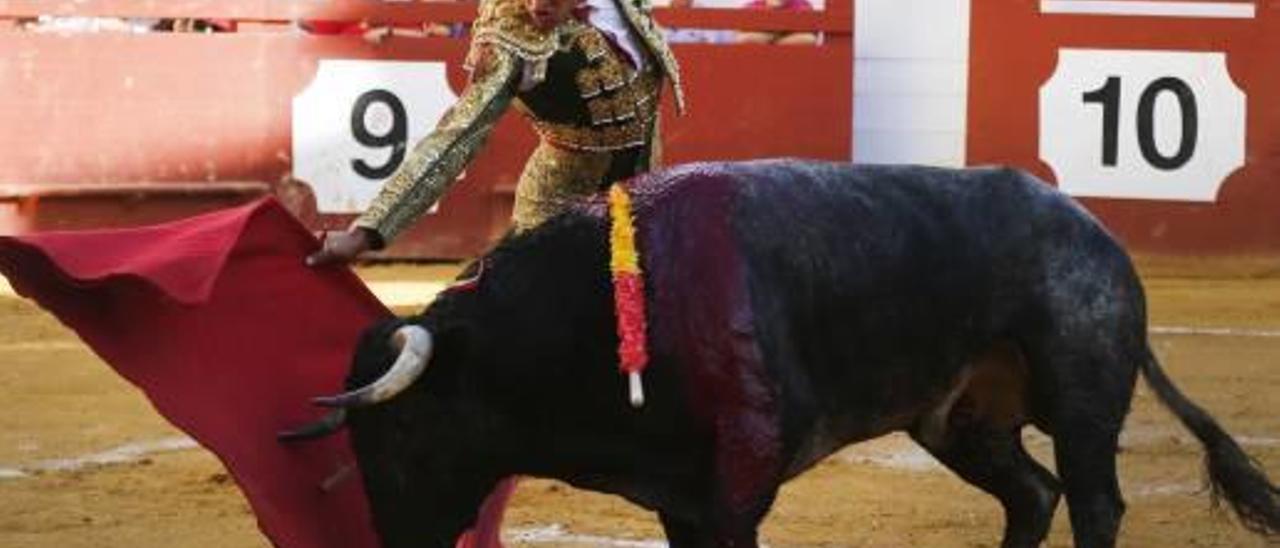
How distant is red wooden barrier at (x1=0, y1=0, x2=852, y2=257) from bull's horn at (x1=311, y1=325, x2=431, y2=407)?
250 inches

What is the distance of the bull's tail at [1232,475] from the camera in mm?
4270

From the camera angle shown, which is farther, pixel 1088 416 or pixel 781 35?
pixel 781 35

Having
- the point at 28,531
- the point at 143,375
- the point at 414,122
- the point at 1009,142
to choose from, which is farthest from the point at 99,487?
the point at 1009,142

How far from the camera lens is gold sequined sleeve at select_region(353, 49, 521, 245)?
13.0ft

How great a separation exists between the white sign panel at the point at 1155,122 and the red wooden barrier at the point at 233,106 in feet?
3.19

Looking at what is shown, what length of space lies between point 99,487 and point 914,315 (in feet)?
7.70

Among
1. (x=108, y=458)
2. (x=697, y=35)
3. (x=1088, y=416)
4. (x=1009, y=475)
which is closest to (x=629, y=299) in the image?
(x=1088, y=416)

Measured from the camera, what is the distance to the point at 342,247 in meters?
4.00

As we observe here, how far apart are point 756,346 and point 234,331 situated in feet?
2.84

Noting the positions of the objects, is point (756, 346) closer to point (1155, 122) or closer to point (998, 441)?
point (998, 441)

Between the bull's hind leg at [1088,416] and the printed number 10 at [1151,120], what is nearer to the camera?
the bull's hind leg at [1088,416]

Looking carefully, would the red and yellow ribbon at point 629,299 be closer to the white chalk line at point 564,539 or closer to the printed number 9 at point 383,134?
the white chalk line at point 564,539

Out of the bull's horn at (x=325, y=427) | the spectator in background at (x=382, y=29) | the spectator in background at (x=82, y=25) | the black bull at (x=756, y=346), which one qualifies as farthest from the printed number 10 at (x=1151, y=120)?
the bull's horn at (x=325, y=427)

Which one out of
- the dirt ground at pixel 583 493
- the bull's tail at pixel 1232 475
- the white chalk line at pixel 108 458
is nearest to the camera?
the bull's tail at pixel 1232 475
